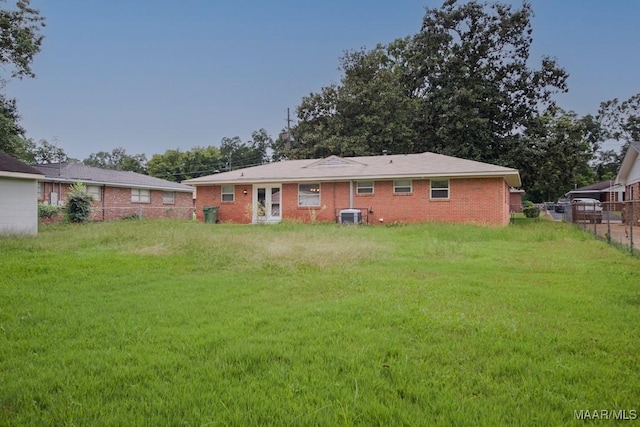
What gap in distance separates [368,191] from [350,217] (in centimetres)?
190

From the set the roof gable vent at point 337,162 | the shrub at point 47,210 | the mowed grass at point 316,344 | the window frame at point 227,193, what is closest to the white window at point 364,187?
the roof gable vent at point 337,162

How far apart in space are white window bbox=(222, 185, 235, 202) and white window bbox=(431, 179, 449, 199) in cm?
1113

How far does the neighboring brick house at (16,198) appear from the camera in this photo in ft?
42.4

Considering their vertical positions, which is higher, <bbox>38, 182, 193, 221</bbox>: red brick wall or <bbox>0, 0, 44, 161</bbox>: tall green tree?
<bbox>0, 0, 44, 161</bbox>: tall green tree

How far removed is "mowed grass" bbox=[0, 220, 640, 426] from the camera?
246 cm

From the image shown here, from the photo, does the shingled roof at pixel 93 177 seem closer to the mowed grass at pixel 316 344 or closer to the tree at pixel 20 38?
the tree at pixel 20 38

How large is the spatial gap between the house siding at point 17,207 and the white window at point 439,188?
1661 centimetres

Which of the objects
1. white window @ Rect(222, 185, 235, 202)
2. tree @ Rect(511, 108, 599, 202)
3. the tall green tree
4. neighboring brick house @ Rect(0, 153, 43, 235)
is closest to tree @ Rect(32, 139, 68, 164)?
the tall green tree

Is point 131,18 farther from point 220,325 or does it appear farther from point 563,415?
point 563,415

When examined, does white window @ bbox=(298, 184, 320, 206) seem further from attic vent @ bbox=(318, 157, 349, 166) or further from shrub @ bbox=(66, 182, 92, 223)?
shrub @ bbox=(66, 182, 92, 223)

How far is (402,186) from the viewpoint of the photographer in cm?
1878

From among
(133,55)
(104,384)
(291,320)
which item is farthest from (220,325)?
(133,55)

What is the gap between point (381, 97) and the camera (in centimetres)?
2988

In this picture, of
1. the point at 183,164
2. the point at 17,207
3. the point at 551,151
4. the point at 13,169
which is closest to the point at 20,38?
the point at 13,169
